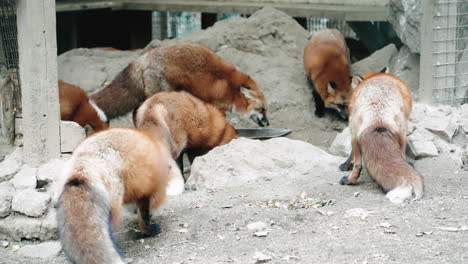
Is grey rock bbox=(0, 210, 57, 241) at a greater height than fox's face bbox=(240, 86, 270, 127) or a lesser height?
lesser

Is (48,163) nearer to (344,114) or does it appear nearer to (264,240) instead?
(264,240)

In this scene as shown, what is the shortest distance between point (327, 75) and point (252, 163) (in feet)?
11.1

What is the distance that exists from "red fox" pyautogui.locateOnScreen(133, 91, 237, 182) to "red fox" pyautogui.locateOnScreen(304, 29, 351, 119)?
2296mm

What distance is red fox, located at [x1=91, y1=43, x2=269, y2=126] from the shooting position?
902 cm

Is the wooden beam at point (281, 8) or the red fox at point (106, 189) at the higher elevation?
the wooden beam at point (281, 8)

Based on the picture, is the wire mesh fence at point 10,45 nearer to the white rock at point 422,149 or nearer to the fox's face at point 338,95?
the white rock at point 422,149

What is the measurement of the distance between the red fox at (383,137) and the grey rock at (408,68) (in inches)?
66.6

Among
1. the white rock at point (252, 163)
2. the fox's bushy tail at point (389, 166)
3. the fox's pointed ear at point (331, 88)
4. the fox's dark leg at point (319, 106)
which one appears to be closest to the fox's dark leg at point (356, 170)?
the fox's bushy tail at point (389, 166)

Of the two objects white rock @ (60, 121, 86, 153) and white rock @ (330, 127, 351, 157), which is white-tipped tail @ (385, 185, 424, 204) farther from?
white rock @ (60, 121, 86, 153)

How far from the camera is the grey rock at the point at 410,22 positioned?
28.9ft

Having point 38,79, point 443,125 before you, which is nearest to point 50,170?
point 38,79

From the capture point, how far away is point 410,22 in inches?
352

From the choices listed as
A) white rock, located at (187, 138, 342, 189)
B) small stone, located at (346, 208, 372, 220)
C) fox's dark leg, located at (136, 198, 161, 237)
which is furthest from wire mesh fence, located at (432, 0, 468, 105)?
fox's dark leg, located at (136, 198, 161, 237)

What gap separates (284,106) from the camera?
10289mm
